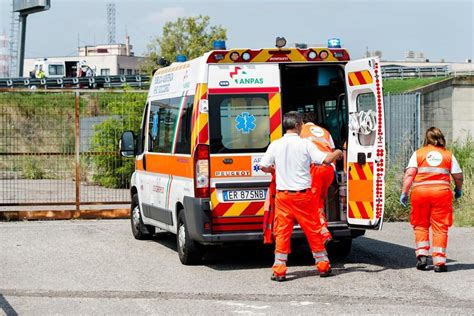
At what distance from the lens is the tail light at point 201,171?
10.9m

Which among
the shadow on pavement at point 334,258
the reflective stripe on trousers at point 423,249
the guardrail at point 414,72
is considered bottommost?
the shadow on pavement at point 334,258

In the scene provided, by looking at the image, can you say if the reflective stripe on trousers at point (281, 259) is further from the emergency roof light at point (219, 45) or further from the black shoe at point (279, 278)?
the emergency roof light at point (219, 45)

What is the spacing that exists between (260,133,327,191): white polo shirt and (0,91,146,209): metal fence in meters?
7.83

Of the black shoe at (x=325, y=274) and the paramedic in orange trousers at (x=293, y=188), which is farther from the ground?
the paramedic in orange trousers at (x=293, y=188)

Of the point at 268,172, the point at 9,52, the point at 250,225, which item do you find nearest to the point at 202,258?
the point at 250,225

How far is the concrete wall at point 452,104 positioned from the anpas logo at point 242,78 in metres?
24.9

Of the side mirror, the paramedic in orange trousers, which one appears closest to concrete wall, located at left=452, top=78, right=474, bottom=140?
the side mirror

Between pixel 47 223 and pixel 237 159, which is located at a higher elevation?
pixel 237 159

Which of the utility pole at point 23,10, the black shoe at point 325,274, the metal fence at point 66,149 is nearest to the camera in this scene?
the black shoe at point 325,274

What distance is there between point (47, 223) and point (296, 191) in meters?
7.89

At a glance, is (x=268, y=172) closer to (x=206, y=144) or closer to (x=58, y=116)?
(x=206, y=144)

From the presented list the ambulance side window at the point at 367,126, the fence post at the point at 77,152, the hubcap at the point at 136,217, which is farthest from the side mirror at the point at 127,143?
the ambulance side window at the point at 367,126

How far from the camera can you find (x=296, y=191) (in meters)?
10.3

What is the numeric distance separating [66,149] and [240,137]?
297 inches
